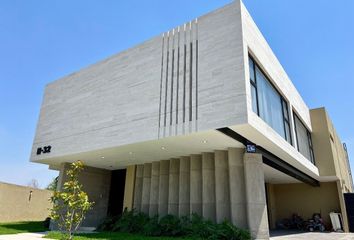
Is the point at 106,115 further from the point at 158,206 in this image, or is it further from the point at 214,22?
the point at 214,22

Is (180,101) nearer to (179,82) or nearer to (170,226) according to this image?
(179,82)

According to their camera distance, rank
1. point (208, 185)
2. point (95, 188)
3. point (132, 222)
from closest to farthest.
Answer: point (208, 185) → point (132, 222) → point (95, 188)

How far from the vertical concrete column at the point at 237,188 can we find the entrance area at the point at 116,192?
8.99 m

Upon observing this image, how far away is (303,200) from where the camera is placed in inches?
766

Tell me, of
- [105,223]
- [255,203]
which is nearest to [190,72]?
[255,203]

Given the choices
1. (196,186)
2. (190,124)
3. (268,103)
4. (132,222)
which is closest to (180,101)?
(190,124)

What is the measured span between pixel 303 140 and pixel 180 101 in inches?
390

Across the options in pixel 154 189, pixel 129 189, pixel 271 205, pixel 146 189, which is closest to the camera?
pixel 154 189

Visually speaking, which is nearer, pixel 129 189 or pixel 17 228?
pixel 17 228

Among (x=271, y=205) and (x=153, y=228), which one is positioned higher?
(x=271, y=205)

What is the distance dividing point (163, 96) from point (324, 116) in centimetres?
1355

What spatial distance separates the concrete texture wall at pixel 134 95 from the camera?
9.67 meters

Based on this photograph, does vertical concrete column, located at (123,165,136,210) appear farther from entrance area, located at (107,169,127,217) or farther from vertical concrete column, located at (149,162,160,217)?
entrance area, located at (107,169,127,217)

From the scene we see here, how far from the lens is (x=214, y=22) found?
430 inches
